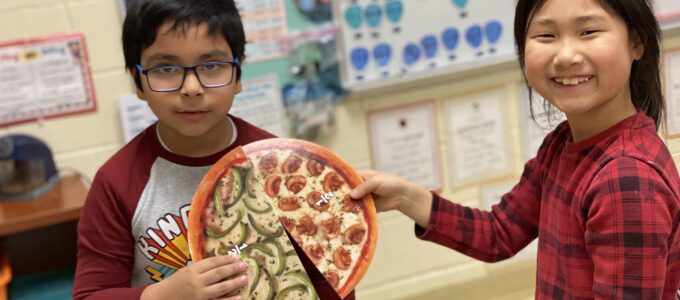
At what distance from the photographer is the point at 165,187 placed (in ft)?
4.21

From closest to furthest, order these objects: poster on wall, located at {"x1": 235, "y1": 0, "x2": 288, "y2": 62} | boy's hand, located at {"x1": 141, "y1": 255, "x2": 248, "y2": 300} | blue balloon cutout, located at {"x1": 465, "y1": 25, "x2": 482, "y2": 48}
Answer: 1. boy's hand, located at {"x1": 141, "y1": 255, "x2": 248, "y2": 300}
2. poster on wall, located at {"x1": 235, "y1": 0, "x2": 288, "y2": 62}
3. blue balloon cutout, located at {"x1": 465, "y1": 25, "x2": 482, "y2": 48}

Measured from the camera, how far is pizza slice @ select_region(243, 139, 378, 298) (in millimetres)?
1303

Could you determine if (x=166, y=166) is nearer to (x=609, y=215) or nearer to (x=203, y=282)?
(x=203, y=282)

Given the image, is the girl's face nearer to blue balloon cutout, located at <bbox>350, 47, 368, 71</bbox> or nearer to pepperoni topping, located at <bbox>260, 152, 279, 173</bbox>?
pepperoni topping, located at <bbox>260, 152, 279, 173</bbox>

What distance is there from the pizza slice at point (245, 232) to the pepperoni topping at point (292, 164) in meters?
0.06

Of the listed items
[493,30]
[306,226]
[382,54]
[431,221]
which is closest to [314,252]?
[306,226]

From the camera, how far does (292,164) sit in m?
1.34

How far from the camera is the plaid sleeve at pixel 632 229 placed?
1.05m

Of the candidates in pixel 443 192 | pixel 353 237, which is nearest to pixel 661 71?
pixel 353 237

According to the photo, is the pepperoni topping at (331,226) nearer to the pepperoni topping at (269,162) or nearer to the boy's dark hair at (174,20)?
the pepperoni topping at (269,162)

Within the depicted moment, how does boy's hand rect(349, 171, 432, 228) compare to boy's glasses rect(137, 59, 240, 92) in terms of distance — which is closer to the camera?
boy's glasses rect(137, 59, 240, 92)

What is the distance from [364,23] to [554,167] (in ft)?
3.54

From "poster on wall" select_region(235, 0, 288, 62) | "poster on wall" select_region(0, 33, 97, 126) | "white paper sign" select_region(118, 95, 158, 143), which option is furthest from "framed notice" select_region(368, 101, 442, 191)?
"poster on wall" select_region(0, 33, 97, 126)

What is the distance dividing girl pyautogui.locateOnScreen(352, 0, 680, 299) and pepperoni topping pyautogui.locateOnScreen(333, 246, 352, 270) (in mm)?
331
